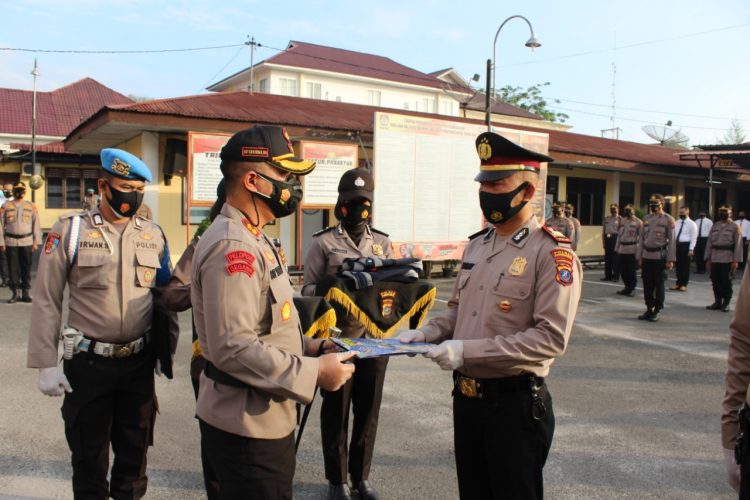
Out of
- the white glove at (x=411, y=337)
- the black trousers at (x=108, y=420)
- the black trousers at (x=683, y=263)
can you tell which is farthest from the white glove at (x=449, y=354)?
the black trousers at (x=683, y=263)

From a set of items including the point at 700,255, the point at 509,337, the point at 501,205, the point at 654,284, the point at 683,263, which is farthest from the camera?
the point at 700,255

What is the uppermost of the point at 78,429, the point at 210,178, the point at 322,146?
the point at 322,146

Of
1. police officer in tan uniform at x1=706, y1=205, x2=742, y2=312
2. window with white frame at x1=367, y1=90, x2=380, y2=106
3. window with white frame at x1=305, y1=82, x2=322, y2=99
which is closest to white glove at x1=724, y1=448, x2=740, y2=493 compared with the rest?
police officer in tan uniform at x1=706, y1=205, x2=742, y2=312

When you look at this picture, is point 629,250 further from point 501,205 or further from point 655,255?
point 501,205

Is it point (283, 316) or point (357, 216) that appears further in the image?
point (357, 216)

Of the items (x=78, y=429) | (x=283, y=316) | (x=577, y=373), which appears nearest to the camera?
(x=283, y=316)

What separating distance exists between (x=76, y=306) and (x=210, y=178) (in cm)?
831

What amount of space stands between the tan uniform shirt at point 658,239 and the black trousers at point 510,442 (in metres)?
8.67

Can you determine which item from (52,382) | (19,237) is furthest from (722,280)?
(19,237)

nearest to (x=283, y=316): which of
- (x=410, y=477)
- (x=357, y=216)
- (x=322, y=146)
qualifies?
(x=357, y=216)

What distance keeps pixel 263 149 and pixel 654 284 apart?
30.1ft

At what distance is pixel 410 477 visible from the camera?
12.6ft

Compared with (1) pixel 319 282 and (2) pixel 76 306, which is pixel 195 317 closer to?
(2) pixel 76 306

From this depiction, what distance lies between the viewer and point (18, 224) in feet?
33.6
